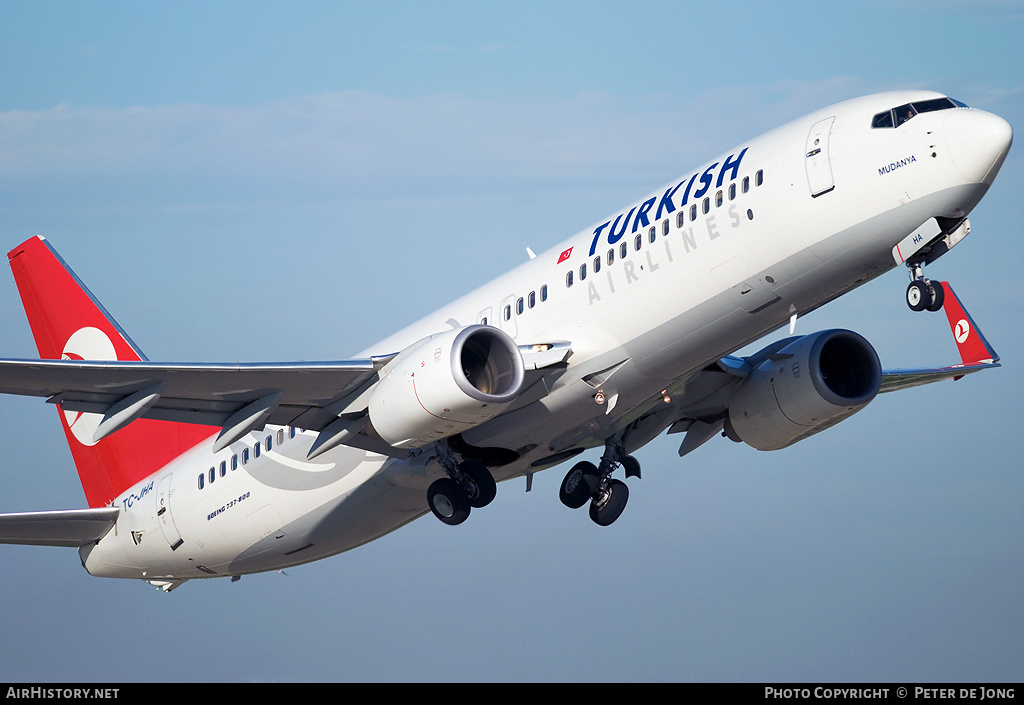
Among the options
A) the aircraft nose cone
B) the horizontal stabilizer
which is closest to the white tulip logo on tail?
the horizontal stabilizer

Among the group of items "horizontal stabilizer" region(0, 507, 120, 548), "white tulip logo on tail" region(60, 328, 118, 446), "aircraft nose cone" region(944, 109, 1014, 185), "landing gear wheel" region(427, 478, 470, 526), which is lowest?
"landing gear wheel" region(427, 478, 470, 526)

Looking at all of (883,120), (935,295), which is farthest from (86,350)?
(935,295)

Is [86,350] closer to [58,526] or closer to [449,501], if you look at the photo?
[58,526]

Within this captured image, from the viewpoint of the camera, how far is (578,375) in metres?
25.2

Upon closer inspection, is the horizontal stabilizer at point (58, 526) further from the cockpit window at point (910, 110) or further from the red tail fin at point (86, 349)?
the cockpit window at point (910, 110)

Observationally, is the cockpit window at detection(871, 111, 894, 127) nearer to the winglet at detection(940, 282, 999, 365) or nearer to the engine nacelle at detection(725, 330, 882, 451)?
the engine nacelle at detection(725, 330, 882, 451)

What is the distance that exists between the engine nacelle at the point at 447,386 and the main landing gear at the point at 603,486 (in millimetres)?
6000

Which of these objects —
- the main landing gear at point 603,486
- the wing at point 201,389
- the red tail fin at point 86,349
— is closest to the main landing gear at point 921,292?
the main landing gear at point 603,486

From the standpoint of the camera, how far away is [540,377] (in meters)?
25.3

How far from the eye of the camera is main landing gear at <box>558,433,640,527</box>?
2981 centimetres

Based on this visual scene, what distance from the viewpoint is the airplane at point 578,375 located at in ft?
75.1

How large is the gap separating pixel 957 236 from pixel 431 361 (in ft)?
32.3

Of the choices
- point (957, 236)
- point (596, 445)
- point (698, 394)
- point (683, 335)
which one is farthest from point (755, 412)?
point (957, 236)

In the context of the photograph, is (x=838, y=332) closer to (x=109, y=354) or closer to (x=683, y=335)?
(x=683, y=335)
